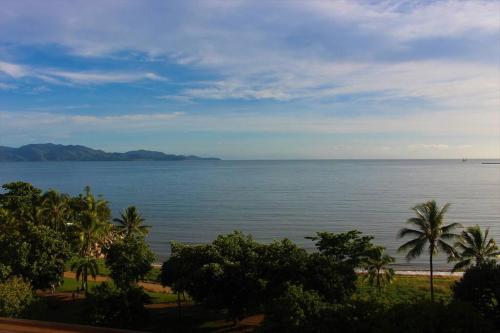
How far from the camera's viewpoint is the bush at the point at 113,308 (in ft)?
85.0

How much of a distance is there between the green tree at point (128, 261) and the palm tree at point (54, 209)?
15970mm

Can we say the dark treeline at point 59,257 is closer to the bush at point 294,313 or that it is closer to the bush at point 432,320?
the bush at point 294,313

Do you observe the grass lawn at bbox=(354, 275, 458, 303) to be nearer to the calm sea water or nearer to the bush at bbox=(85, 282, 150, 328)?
the calm sea water

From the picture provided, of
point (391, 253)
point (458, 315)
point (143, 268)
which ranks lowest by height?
point (391, 253)

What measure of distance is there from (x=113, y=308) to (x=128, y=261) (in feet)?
27.0

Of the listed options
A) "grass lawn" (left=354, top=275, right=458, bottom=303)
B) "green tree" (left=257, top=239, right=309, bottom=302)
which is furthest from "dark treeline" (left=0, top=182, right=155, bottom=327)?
"grass lawn" (left=354, top=275, right=458, bottom=303)

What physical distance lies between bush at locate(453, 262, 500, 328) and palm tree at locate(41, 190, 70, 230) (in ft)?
134

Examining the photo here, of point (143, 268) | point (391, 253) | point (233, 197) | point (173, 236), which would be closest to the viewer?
point (143, 268)

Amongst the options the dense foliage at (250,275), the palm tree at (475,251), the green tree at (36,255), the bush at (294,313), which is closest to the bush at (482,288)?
the dense foliage at (250,275)

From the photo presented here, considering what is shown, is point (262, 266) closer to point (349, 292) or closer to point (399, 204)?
point (349, 292)

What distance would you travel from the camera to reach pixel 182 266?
96.6 ft

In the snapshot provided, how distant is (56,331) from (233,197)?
107m

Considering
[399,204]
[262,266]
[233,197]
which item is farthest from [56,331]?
[233,197]

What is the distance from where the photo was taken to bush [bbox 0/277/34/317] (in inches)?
918
